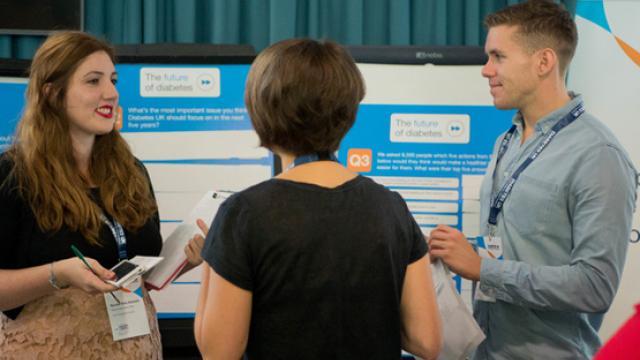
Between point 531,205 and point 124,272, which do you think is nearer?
point 124,272

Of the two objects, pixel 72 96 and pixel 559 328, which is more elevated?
pixel 72 96

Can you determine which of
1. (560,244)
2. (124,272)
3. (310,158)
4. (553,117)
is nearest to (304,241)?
(310,158)

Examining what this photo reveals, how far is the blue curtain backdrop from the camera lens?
3.40 m

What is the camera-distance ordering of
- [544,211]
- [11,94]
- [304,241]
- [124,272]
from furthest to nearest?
[11,94] → [544,211] → [124,272] → [304,241]

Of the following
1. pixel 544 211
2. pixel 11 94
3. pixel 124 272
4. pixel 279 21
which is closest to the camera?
pixel 124 272

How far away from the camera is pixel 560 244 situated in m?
1.93

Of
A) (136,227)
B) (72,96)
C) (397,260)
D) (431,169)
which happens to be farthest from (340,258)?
(431,169)

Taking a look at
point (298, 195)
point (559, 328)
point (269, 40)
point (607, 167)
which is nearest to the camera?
point (298, 195)

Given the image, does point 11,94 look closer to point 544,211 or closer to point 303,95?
point 303,95

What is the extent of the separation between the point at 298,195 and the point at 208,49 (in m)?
1.93

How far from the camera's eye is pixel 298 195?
4.40ft

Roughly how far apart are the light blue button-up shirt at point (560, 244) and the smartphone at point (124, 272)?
3.04ft

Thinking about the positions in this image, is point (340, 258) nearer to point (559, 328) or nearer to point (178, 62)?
point (559, 328)

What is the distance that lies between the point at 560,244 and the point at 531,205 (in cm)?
13
